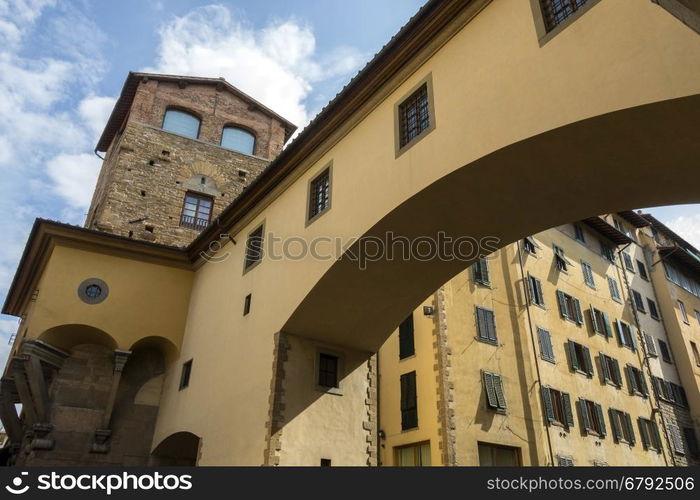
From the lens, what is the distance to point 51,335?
1427cm

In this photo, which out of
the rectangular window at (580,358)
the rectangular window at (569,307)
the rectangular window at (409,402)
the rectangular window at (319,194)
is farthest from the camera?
the rectangular window at (569,307)

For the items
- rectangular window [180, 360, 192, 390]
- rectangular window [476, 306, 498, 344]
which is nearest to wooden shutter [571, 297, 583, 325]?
rectangular window [476, 306, 498, 344]

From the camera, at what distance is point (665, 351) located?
2803cm

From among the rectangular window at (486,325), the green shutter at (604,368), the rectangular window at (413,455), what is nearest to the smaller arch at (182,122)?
the rectangular window at (486,325)

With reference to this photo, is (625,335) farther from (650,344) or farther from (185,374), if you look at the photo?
(185,374)

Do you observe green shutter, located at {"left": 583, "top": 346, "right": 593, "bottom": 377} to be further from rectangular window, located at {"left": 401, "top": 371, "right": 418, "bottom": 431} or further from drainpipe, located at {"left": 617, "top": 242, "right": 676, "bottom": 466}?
rectangular window, located at {"left": 401, "top": 371, "right": 418, "bottom": 431}

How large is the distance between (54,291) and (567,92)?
43.4 ft

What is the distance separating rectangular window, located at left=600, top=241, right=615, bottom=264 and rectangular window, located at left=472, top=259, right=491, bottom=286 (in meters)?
10.5

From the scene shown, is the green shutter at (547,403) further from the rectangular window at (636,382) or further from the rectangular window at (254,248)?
the rectangular window at (254,248)

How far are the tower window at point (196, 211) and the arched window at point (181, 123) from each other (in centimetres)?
294

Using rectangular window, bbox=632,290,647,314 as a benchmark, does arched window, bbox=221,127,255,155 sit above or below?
above

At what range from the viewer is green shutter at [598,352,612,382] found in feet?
73.5

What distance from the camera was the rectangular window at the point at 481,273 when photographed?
64.0 ft

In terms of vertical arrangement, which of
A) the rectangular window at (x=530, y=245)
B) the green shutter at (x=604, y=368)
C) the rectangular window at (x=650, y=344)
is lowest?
the green shutter at (x=604, y=368)
